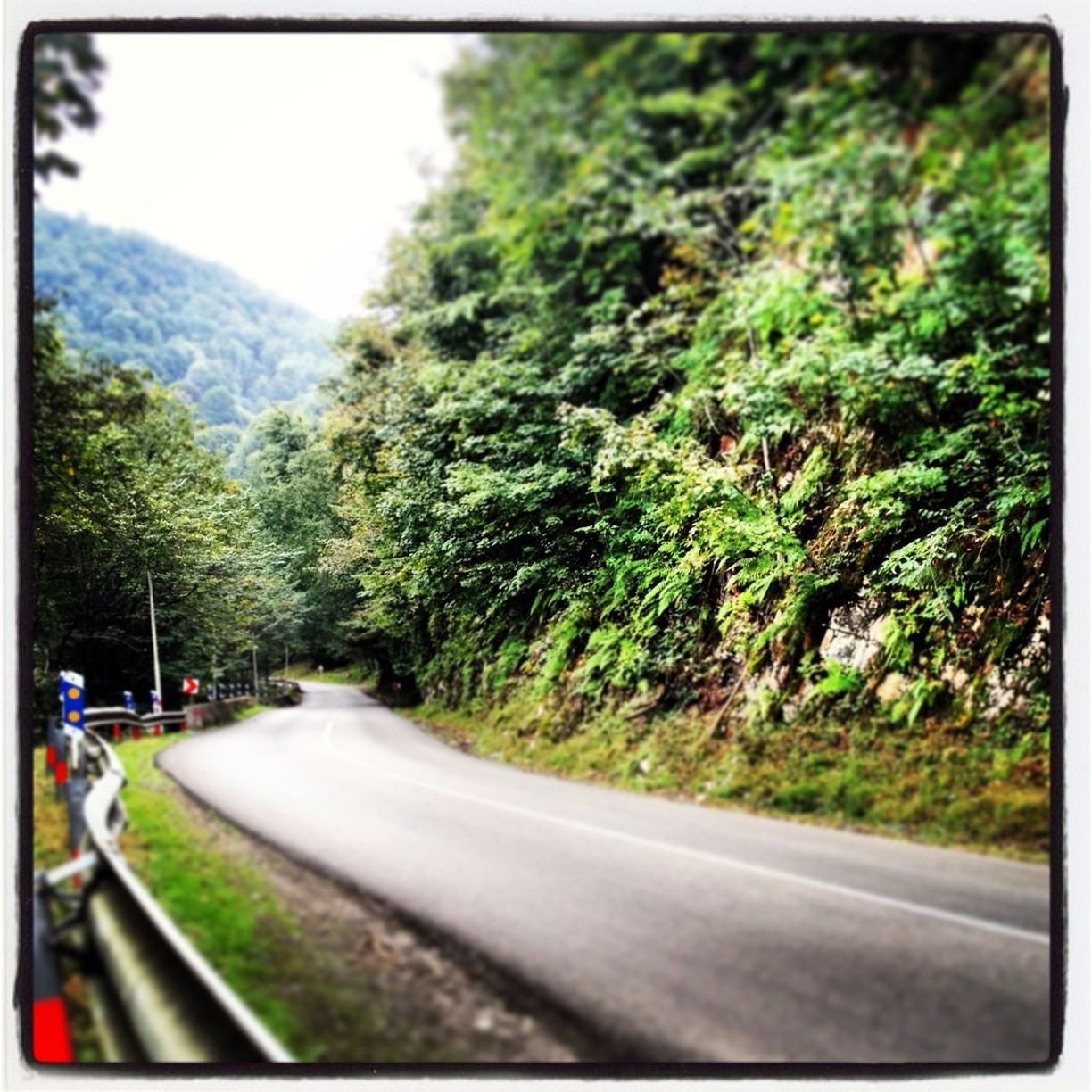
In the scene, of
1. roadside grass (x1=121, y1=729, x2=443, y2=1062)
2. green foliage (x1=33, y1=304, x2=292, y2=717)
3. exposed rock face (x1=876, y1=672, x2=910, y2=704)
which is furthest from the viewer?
exposed rock face (x1=876, y1=672, x2=910, y2=704)

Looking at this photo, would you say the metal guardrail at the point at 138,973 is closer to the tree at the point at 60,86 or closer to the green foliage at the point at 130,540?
the green foliage at the point at 130,540

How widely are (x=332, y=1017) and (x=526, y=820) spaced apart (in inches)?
47.8

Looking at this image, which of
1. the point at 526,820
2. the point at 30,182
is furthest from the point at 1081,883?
the point at 30,182

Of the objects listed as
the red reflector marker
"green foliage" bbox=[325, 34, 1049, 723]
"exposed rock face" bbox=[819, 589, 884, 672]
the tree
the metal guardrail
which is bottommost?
the red reflector marker

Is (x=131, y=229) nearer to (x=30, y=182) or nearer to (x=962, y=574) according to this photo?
(x=30, y=182)

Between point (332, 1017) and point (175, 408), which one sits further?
point (175, 408)

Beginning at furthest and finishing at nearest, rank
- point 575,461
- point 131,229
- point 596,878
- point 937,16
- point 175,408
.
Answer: point 575,461 → point 175,408 → point 131,229 → point 937,16 → point 596,878

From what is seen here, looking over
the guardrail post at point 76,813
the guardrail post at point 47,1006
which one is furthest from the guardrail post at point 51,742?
the guardrail post at point 47,1006

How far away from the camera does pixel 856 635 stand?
3693 mm

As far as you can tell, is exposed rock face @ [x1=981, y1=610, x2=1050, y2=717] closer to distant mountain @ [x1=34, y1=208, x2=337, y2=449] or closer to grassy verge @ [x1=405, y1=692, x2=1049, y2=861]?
grassy verge @ [x1=405, y1=692, x2=1049, y2=861]

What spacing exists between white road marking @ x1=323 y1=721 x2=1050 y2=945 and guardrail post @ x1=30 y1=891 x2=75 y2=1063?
1425mm

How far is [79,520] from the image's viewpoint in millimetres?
3457

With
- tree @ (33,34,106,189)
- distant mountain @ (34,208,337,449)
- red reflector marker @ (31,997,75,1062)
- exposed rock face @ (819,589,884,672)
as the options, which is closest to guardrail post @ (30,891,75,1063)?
red reflector marker @ (31,997,75,1062)

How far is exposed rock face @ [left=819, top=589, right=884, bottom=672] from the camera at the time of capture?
143 inches
